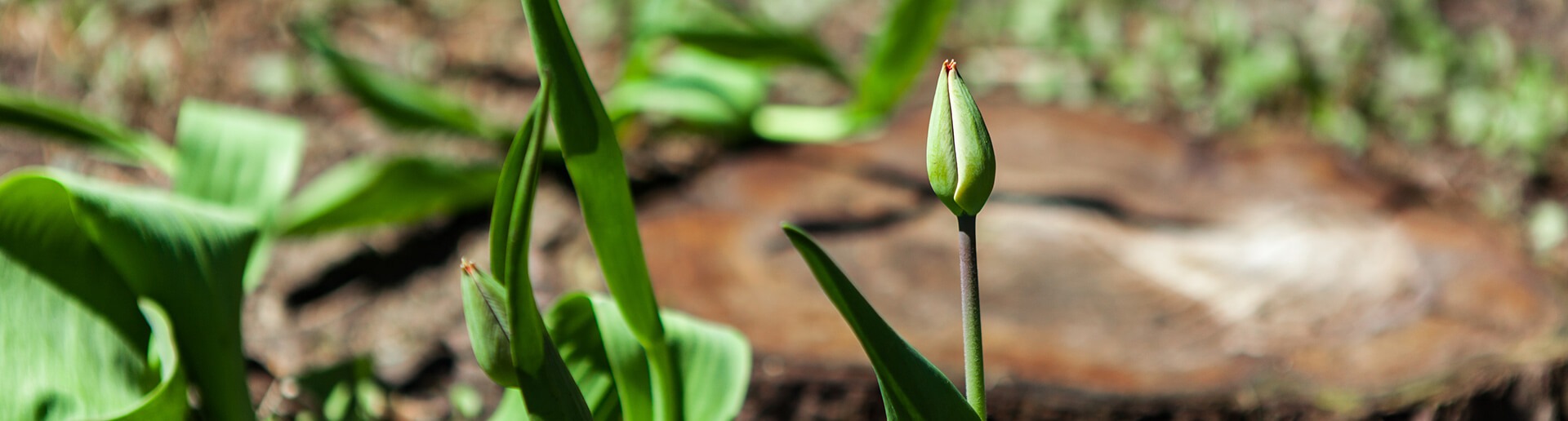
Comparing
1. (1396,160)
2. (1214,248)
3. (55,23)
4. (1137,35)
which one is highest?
(1137,35)

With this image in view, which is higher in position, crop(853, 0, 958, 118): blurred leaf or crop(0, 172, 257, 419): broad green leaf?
crop(853, 0, 958, 118): blurred leaf

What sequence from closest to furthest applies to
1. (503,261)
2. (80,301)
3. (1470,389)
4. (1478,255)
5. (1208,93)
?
(503,261) → (80,301) → (1470,389) → (1478,255) → (1208,93)

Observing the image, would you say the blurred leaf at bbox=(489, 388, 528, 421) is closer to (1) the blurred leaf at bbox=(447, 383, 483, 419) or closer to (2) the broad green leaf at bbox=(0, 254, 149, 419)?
(2) the broad green leaf at bbox=(0, 254, 149, 419)

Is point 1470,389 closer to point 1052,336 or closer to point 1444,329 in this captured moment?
point 1444,329

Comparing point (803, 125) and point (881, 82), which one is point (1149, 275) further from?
point (803, 125)

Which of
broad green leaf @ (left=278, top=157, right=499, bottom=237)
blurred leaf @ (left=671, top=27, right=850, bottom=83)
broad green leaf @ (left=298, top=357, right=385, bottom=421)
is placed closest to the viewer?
broad green leaf @ (left=298, top=357, right=385, bottom=421)

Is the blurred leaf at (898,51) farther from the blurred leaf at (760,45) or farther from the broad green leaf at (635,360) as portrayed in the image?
the broad green leaf at (635,360)

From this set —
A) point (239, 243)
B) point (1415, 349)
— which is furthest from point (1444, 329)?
point (239, 243)

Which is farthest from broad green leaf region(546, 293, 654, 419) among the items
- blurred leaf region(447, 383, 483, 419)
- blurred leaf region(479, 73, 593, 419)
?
blurred leaf region(447, 383, 483, 419)
